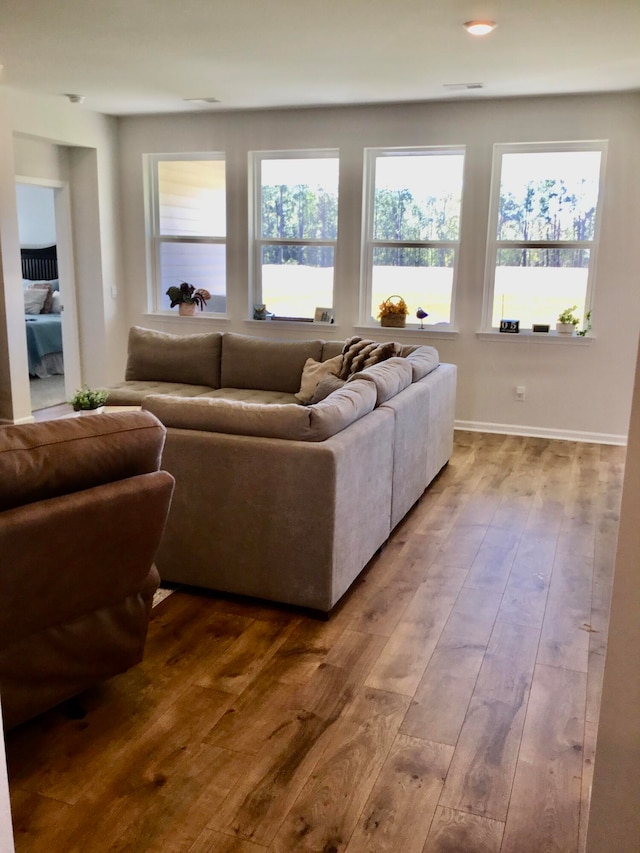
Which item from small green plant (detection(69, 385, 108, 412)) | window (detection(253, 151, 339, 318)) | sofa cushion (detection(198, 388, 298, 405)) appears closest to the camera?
small green plant (detection(69, 385, 108, 412))

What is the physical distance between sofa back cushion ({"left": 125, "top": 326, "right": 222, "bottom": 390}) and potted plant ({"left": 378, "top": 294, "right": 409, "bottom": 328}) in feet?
5.15

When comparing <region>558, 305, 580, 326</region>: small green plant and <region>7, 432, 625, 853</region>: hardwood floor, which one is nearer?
<region>7, 432, 625, 853</region>: hardwood floor

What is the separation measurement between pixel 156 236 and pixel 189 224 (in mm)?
365

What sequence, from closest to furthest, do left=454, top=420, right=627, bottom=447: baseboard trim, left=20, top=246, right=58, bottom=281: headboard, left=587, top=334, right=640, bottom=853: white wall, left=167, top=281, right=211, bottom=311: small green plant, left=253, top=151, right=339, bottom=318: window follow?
left=587, top=334, right=640, bottom=853: white wall, left=454, top=420, right=627, bottom=447: baseboard trim, left=253, top=151, right=339, bottom=318: window, left=167, top=281, right=211, bottom=311: small green plant, left=20, top=246, right=58, bottom=281: headboard

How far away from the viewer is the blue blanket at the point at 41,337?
821 centimetres

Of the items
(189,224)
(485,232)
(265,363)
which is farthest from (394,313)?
(189,224)

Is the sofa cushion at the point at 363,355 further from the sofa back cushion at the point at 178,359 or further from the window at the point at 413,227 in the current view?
the window at the point at 413,227

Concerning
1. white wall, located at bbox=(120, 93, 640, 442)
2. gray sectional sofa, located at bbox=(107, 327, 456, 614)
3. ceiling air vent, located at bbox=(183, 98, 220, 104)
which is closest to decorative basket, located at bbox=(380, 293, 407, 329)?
white wall, located at bbox=(120, 93, 640, 442)

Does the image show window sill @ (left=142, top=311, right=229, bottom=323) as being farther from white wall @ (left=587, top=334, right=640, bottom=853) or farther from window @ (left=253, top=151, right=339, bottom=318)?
white wall @ (left=587, top=334, right=640, bottom=853)

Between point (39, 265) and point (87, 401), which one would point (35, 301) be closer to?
point (39, 265)

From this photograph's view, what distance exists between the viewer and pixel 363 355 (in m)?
4.55

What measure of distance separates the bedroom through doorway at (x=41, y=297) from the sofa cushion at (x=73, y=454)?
5308 mm

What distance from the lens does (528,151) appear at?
5.79 metres

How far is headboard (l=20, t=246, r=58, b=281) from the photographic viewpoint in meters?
9.67
